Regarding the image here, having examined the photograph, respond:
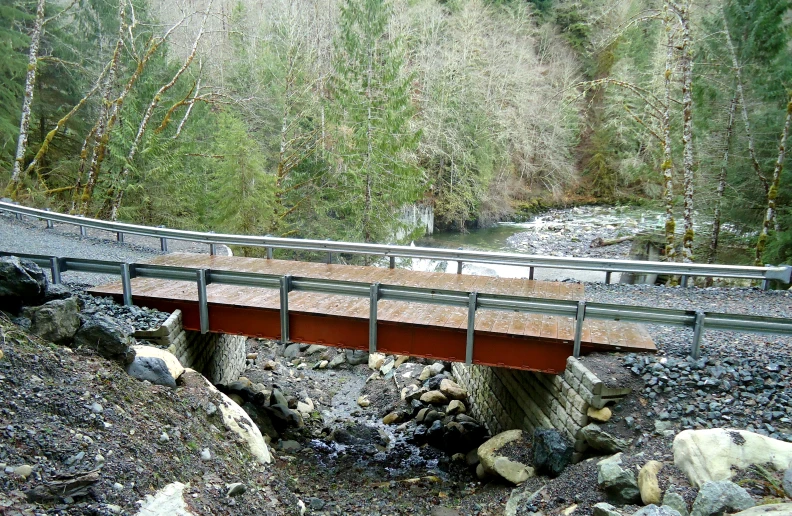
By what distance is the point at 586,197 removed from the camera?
129ft

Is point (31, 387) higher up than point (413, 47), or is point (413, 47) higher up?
point (413, 47)

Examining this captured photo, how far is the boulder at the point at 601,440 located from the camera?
243 inches

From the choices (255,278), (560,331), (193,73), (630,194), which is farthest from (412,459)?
(630,194)

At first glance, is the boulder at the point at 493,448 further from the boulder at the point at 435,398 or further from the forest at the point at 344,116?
the forest at the point at 344,116

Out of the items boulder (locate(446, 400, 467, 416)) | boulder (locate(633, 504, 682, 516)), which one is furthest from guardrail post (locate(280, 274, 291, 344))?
boulder (locate(633, 504, 682, 516))

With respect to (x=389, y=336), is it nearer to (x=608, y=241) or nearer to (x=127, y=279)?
(x=127, y=279)

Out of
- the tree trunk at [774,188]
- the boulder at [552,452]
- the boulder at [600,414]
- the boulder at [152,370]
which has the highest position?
the tree trunk at [774,188]

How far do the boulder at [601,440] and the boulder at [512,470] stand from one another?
3.54 feet

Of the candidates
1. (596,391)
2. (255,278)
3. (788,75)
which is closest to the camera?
(596,391)

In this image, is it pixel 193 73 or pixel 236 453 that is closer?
pixel 236 453

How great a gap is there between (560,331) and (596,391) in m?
1.30

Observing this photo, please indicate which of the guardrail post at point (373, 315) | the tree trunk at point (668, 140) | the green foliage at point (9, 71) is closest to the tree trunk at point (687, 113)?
the tree trunk at point (668, 140)

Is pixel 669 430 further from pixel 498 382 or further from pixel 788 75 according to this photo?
pixel 788 75

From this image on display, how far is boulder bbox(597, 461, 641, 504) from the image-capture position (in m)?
5.40
